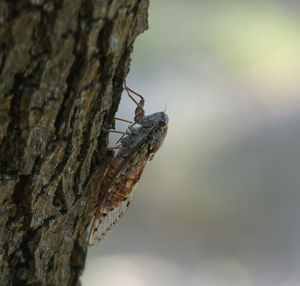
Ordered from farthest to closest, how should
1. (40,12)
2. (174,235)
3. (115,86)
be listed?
(174,235)
(115,86)
(40,12)

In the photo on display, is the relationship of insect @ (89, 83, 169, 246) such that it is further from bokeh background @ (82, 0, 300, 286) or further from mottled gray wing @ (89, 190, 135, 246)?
bokeh background @ (82, 0, 300, 286)

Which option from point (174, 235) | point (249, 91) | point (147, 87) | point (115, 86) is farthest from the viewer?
point (249, 91)

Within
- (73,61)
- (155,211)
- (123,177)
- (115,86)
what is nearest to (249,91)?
(155,211)

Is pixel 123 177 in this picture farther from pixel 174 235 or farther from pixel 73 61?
pixel 174 235

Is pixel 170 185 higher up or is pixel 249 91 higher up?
pixel 249 91

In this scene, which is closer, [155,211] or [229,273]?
[229,273]

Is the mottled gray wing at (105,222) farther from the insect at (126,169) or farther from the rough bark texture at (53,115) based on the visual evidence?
the rough bark texture at (53,115)
